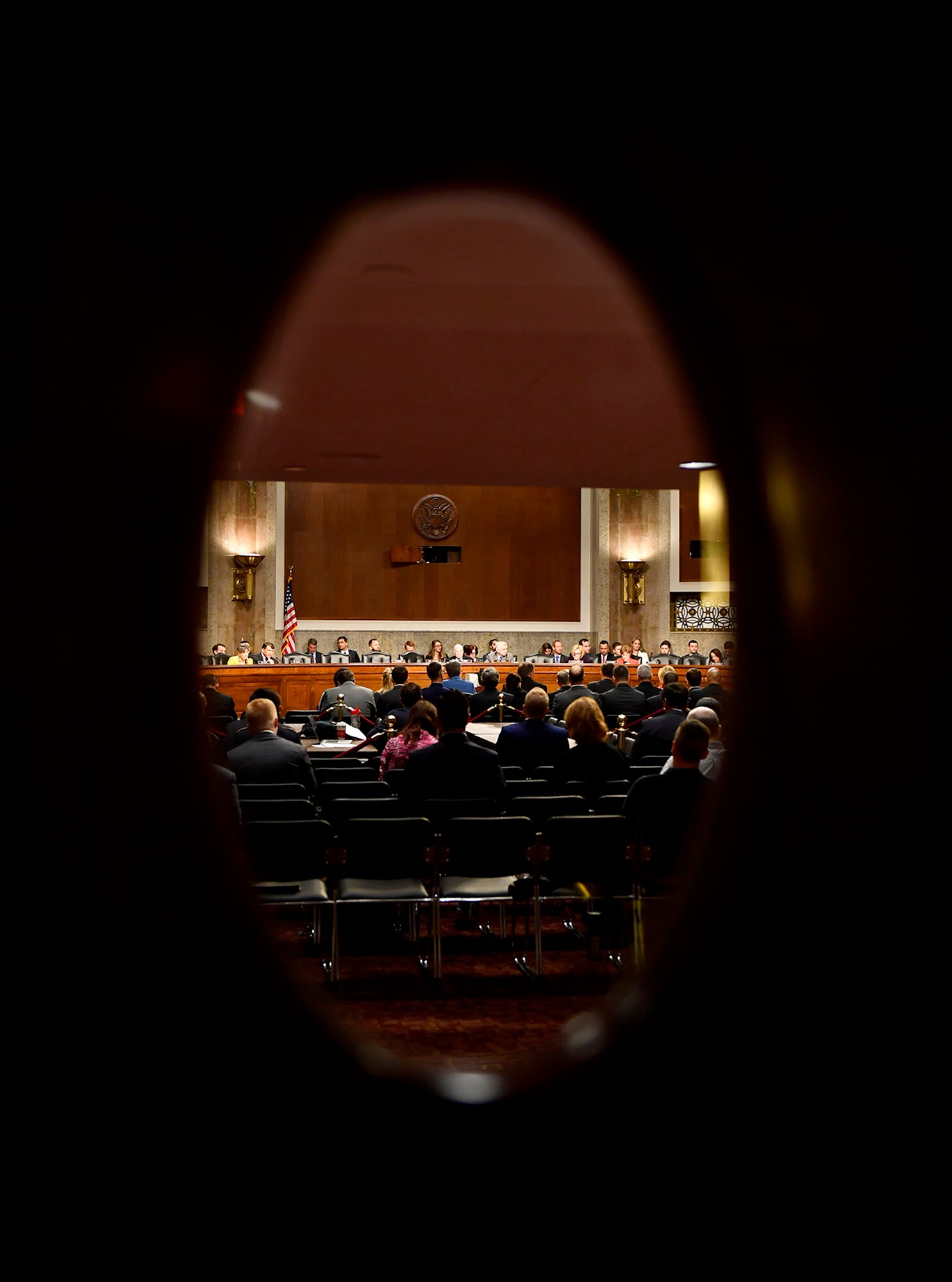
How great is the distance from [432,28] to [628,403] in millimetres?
3731

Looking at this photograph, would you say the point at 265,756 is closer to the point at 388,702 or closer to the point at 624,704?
the point at 388,702

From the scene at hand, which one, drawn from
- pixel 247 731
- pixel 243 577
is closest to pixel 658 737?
pixel 247 731

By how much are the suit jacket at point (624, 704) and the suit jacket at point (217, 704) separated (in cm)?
306

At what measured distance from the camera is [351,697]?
30.7ft

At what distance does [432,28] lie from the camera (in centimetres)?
147

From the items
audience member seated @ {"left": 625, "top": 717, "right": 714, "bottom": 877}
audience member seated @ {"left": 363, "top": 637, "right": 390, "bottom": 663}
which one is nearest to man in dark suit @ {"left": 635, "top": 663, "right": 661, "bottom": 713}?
audience member seated @ {"left": 625, "top": 717, "right": 714, "bottom": 877}

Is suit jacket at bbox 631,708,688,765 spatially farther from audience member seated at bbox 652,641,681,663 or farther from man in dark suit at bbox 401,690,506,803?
audience member seated at bbox 652,641,681,663

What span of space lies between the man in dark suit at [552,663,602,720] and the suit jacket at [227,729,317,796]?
2.74m

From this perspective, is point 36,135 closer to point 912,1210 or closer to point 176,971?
point 176,971

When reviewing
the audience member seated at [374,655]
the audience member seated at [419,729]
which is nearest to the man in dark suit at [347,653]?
the audience member seated at [374,655]

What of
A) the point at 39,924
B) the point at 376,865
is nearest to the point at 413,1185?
Result: the point at 39,924

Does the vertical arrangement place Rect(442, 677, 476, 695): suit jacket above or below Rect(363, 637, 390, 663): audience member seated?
below

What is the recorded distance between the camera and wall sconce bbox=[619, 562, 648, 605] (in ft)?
64.4

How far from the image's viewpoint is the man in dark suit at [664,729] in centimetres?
665
